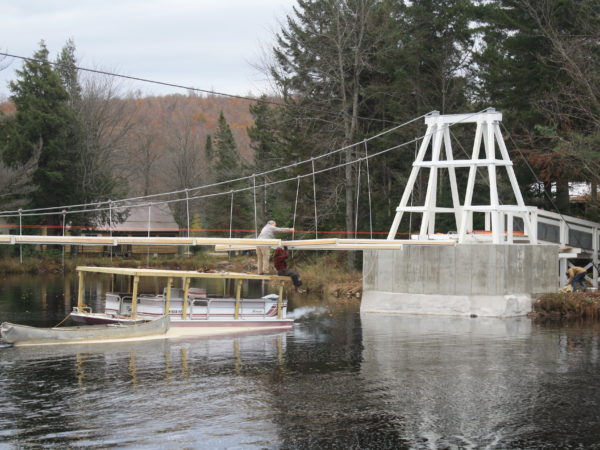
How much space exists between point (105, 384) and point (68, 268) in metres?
45.1

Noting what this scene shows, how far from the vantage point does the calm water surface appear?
15.3 meters

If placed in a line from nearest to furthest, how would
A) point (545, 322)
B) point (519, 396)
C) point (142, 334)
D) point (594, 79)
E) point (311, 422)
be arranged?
point (311, 422) → point (519, 396) → point (142, 334) → point (545, 322) → point (594, 79)

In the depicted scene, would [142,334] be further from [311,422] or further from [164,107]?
[164,107]

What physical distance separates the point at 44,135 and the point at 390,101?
103 ft

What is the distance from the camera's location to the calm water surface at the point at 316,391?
15.3 metres

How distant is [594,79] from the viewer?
121 feet

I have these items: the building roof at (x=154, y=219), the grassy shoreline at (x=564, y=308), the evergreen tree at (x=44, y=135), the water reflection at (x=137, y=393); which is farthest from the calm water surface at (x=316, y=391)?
the building roof at (x=154, y=219)

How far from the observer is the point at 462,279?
3256 centimetres

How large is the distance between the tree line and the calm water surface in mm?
9223

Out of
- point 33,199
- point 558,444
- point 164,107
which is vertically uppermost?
point 164,107

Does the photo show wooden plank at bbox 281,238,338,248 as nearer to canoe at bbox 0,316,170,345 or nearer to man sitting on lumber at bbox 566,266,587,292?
canoe at bbox 0,316,170,345

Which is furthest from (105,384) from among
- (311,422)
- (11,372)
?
(311,422)

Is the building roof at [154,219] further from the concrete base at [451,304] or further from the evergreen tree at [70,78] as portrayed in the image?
the concrete base at [451,304]

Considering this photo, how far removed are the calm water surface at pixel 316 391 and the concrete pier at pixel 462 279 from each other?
3.53 meters
